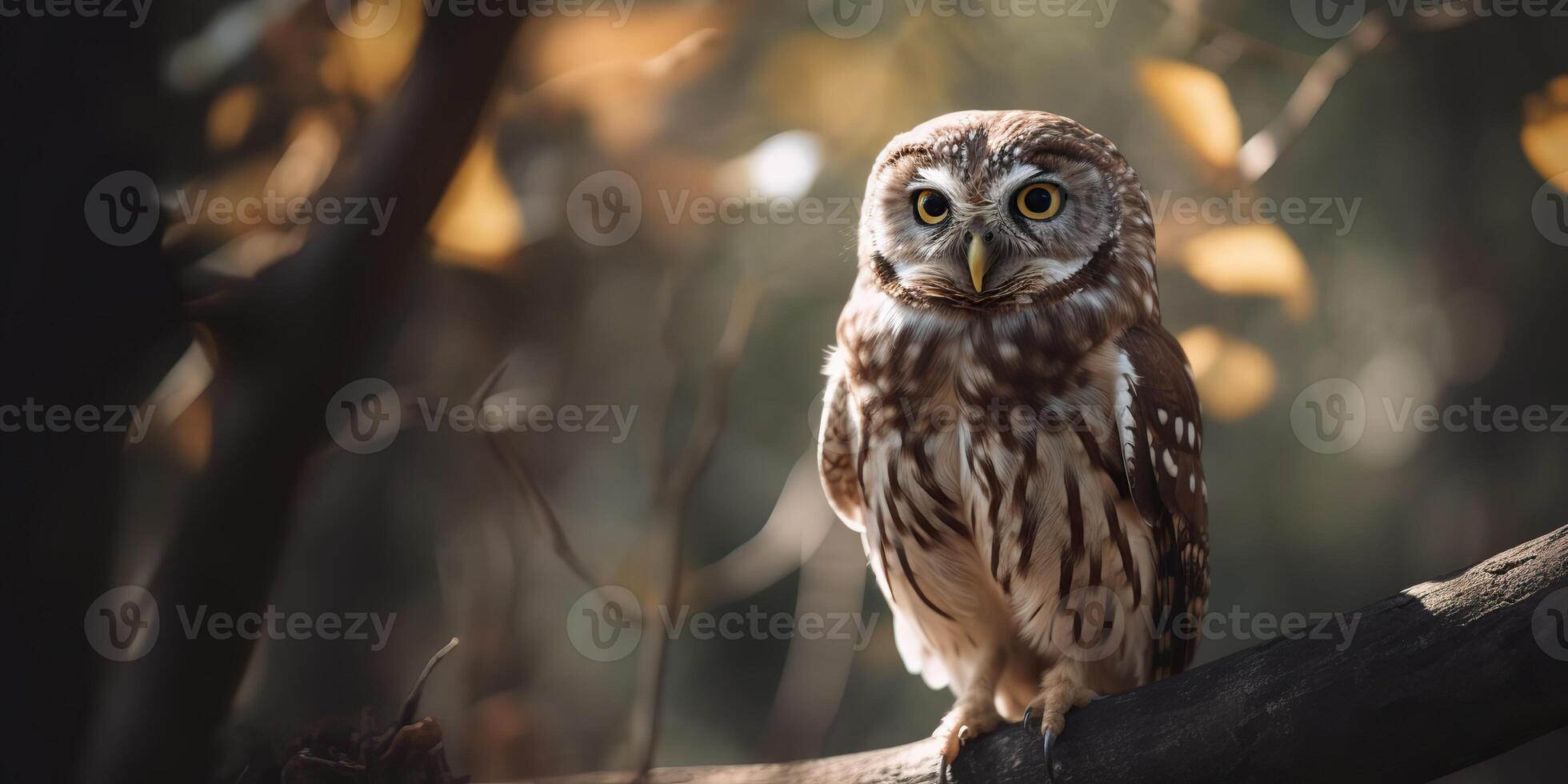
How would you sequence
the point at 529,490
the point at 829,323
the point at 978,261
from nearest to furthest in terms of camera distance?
1. the point at 978,261
2. the point at 529,490
3. the point at 829,323

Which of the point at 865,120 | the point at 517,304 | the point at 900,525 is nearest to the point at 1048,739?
the point at 900,525

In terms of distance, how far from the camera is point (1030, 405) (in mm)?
1540

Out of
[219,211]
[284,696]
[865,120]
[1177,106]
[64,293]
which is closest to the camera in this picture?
[64,293]

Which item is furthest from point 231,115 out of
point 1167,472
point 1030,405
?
point 1167,472

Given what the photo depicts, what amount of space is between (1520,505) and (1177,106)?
4.28 feet

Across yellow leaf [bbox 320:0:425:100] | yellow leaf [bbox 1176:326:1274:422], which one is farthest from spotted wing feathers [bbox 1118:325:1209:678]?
yellow leaf [bbox 320:0:425:100]

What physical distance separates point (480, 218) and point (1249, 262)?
1.61 metres

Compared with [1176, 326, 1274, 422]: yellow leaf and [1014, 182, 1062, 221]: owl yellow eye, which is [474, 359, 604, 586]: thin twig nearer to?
[1014, 182, 1062, 221]: owl yellow eye

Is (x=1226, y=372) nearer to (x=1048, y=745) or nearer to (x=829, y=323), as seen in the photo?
(x=829, y=323)

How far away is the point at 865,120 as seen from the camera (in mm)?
2369

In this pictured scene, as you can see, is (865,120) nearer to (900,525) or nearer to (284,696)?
(900,525)

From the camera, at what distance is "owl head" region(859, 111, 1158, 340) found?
154 cm

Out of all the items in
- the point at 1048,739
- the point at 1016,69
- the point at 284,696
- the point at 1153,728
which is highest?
the point at 1016,69

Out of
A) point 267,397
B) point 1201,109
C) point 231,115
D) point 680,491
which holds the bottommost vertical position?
point 680,491
